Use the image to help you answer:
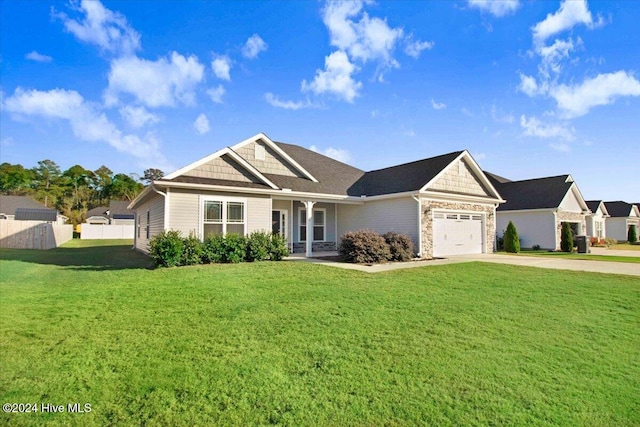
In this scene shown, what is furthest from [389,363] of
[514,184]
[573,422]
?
Result: [514,184]

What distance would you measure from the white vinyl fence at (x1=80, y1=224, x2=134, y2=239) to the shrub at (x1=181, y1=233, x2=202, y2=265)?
103 ft

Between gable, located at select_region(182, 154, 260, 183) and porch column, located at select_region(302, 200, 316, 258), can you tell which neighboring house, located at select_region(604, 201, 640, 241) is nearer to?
porch column, located at select_region(302, 200, 316, 258)

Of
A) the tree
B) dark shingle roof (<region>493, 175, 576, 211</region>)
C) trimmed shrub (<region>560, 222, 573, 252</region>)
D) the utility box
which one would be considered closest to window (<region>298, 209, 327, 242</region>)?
dark shingle roof (<region>493, 175, 576, 211</region>)

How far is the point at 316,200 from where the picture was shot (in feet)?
54.4

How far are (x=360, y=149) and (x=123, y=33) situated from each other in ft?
43.1

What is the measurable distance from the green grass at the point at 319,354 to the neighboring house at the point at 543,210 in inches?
678

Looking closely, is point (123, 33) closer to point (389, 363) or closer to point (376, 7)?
point (376, 7)

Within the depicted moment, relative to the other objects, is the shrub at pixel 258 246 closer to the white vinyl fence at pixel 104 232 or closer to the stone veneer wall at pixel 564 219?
the stone veneer wall at pixel 564 219

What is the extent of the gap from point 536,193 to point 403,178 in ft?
45.1

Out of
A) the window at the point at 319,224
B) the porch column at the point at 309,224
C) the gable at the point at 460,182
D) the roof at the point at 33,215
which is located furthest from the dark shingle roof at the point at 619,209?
the roof at the point at 33,215

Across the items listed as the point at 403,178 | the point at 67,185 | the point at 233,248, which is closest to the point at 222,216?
the point at 233,248

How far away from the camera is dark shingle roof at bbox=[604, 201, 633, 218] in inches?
1468

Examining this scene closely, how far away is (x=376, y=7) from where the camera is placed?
11.8 meters

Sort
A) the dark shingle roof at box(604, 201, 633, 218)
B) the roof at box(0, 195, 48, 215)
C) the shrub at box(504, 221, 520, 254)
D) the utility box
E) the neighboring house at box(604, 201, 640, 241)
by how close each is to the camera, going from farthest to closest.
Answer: the roof at box(0, 195, 48, 215) → the dark shingle roof at box(604, 201, 633, 218) → the neighboring house at box(604, 201, 640, 241) → the utility box → the shrub at box(504, 221, 520, 254)
